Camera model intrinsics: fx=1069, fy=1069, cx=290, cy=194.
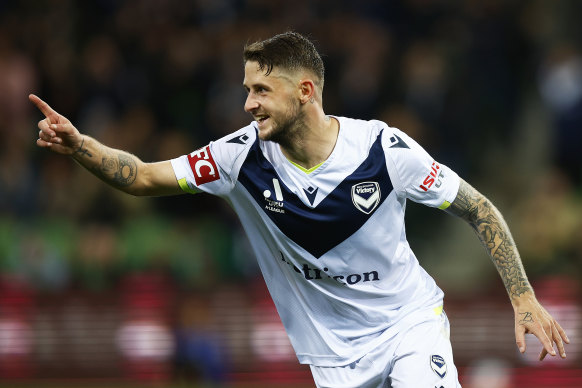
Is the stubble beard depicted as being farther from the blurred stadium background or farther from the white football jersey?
the blurred stadium background

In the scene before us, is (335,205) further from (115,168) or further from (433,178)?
(115,168)

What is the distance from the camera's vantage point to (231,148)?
6.04m

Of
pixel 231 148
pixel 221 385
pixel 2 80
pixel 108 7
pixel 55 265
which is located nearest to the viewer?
pixel 231 148

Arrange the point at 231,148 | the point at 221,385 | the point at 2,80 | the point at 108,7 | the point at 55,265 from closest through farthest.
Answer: the point at 231,148, the point at 221,385, the point at 55,265, the point at 2,80, the point at 108,7

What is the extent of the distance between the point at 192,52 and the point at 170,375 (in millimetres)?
4641

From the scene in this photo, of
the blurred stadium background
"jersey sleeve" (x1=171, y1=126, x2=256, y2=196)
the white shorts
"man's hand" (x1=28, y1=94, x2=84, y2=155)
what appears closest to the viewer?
"man's hand" (x1=28, y1=94, x2=84, y2=155)

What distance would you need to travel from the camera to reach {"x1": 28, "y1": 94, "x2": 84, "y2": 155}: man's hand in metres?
5.50

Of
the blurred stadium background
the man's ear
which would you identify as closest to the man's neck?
the man's ear

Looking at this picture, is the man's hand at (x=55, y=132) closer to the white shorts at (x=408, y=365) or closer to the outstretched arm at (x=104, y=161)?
the outstretched arm at (x=104, y=161)

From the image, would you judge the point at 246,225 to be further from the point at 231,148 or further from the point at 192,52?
the point at 192,52

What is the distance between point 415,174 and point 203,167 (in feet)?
3.90

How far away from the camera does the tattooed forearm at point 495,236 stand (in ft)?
19.7

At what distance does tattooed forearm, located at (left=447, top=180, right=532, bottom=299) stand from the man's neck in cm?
80

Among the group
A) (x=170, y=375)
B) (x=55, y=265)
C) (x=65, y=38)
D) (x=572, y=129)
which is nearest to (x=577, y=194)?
(x=572, y=129)
